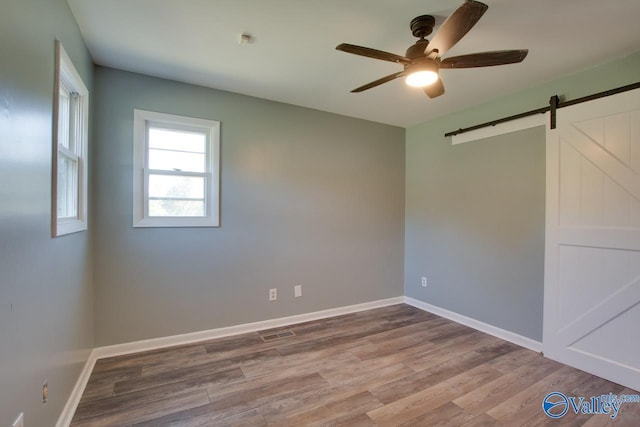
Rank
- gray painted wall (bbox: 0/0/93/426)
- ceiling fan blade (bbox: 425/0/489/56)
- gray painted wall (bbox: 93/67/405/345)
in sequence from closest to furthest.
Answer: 1. gray painted wall (bbox: 0/0/93/426)
2. ceiling fan blade (bbox: 425/0/489/56)
3. gray painted wall (bbox: 93/67/405/345)

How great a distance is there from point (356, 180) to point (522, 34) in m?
2.19

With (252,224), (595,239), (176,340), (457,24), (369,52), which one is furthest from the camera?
(252,224)

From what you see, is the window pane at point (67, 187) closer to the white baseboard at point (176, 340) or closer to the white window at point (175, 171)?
the white window at point (175, 171)

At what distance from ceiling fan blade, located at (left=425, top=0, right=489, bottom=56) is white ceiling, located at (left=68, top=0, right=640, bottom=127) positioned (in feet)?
0.94

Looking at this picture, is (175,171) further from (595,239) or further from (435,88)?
(595,239)

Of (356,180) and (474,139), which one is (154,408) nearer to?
(356,180)

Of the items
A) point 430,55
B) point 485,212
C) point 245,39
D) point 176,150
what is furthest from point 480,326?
point 176,150

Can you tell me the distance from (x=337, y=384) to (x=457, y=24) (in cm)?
241

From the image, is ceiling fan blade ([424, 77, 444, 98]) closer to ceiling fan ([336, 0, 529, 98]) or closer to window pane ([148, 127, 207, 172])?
ceiling fan ([336, 0, 529, 98])

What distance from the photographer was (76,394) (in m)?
1.95

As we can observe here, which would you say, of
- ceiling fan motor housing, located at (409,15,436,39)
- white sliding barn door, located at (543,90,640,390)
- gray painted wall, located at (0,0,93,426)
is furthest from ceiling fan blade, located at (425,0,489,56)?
gray painted wall, located at (0,0,93,426)

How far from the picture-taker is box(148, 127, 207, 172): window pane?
2.78 m

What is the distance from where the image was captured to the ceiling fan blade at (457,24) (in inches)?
54.0

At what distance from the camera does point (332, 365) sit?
8.12 feet
